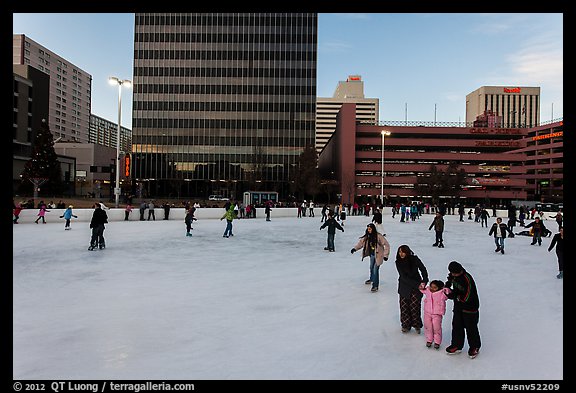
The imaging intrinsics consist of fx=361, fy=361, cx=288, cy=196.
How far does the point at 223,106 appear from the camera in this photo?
7388cm

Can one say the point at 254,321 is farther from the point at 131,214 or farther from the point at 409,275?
the point at 131,214

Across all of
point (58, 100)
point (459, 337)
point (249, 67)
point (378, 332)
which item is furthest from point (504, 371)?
point (58, 100)

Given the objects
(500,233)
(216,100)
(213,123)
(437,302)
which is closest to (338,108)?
(216,100)

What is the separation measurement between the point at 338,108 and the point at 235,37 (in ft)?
285

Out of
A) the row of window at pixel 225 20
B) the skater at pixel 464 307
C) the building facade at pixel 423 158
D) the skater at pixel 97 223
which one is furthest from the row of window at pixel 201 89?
the skater at pixel 464 307

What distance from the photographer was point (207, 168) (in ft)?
241

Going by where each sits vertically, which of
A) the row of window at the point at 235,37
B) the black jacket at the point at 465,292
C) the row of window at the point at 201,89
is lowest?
the black jacket at the point at 465,292

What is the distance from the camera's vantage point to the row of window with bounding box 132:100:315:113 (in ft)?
241

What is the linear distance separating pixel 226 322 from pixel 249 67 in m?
74.0

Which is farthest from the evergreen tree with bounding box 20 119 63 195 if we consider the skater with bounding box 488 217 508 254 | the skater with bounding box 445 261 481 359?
the skater with bounding box 445 261 481 359

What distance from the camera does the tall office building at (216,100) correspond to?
73.5 m

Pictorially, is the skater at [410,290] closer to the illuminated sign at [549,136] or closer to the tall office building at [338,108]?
the illuminated sign at [549,136]

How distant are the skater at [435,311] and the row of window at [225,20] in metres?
76.6
